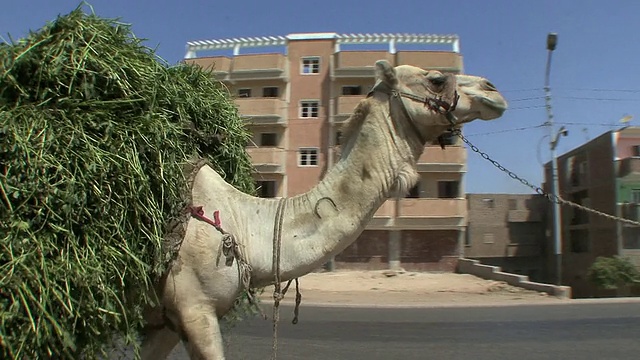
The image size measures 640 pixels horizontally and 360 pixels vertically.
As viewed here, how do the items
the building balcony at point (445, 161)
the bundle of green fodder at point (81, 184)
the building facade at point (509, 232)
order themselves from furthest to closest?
1. the building facade at point (509, 232)
2. the building balcony at point (445, 161)
3. the bundle of green fodder at point (81, 184)

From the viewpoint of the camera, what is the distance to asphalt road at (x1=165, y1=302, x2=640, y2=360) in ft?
30.4

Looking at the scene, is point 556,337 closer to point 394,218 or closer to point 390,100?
point 390,100

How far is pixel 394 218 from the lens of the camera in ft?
122

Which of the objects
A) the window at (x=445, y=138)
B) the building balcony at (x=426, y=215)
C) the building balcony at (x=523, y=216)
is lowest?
the window at (x=445, y=138)

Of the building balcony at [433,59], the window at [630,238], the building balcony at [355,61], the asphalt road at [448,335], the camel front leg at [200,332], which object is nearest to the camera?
the camel front leg at [200,332]

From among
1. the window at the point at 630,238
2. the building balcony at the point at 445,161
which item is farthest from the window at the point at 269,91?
the window at the point at 630,238

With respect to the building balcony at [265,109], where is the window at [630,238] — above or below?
below

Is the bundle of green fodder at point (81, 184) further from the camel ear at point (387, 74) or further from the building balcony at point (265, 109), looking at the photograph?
the building balcony at point (265, 109)

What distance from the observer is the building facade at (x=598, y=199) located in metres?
36.9

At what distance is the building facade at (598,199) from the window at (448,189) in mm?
9068

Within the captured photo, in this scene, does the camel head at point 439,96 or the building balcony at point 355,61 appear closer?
the camel head at point 439,96

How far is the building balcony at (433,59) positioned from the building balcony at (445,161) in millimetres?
5103

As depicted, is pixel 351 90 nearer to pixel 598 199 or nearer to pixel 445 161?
pixel 445 161

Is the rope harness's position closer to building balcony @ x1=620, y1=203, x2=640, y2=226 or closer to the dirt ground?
the dirt ground
